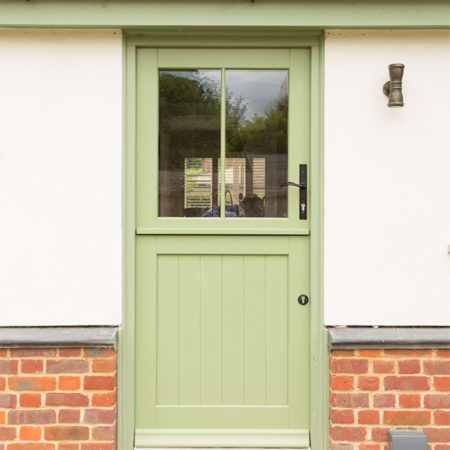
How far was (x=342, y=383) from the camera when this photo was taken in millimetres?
2781

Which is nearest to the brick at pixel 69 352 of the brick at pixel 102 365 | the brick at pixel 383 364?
the brick at pixel 102 365

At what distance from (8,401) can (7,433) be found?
7.1 inches

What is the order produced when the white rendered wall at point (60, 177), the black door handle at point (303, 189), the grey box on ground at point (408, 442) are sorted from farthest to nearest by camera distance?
the black door handle at point (303, 189) < the white rendered wall at point (60, 177) < the grey box on ground at point (408, 442)

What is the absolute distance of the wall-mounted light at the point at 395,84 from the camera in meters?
2.72

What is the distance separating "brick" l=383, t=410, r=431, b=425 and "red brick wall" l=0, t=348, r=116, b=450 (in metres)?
1.52

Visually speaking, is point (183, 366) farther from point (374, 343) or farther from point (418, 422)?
point (418, 422)

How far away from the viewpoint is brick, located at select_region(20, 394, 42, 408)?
2.77 m

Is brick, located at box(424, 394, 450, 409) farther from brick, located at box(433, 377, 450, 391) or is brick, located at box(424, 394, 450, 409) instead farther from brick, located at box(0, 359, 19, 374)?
brick, located at box(0, 359, 19, 374)

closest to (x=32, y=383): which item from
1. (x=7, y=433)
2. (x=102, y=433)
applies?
(x=7, y=433)

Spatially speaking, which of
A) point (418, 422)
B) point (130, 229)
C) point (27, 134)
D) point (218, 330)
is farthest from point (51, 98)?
point (418, 422)

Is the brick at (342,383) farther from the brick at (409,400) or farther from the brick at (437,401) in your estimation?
the brick at (437,401)

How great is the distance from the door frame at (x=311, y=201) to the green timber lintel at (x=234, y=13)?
0.11m

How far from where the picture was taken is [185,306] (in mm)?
2971

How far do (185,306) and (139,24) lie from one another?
160cm
